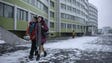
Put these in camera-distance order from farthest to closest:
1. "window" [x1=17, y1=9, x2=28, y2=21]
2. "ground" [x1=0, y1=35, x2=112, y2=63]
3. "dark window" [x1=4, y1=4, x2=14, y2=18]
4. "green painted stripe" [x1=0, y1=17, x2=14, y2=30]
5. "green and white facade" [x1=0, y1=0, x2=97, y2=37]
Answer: "window" [x1=17, y1=9, x2=28, y2=21], "green and white facade" [x1=0, y1=0, x2=97, y2=37], "dark window" [x1=4, y1=4, x2=14, y2=18], "green painted stripe" [x1=0, y1=17, x2=14, y2=30], "ground" [x1=0, y1=35, x2=112, y2=63]

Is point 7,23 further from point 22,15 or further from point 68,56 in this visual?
point 68,56

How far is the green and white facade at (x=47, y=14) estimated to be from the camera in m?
30.8

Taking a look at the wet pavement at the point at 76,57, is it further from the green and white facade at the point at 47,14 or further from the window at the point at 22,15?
the window at the point at 22,15

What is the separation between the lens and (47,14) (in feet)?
198

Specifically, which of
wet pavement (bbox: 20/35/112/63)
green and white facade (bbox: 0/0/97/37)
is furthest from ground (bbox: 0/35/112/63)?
green and white facade (bbox: 0/0/97/37)

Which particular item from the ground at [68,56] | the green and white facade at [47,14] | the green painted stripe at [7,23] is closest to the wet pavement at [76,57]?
the ground at [68,56]

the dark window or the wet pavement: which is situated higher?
the dark window

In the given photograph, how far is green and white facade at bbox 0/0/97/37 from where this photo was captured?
1212 inches

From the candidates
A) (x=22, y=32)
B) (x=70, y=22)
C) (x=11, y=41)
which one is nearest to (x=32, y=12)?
(x=22, y=32)

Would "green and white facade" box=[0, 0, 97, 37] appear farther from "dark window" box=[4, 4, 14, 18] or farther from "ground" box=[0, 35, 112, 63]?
"ground" box=[0, 35, 112, 63]

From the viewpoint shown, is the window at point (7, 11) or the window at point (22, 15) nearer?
the window at point (7, 11)

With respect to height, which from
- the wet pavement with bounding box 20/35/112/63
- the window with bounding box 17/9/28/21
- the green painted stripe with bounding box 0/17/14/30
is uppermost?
the window with bounding box 17/9/28/21

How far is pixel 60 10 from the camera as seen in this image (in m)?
73.4

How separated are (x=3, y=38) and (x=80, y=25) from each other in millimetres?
83771
